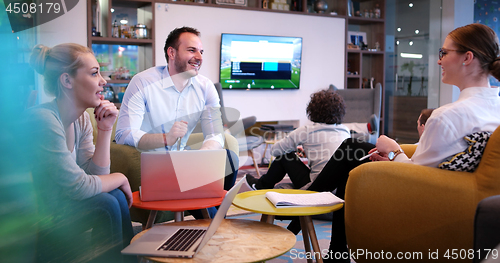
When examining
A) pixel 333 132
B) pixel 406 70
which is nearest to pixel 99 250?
pixel 333 132

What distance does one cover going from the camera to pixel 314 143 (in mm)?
2551

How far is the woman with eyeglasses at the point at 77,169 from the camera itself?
3.98 feet

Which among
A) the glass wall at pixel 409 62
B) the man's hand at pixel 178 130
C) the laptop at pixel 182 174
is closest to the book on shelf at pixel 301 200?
the laptop at pixel 182 174

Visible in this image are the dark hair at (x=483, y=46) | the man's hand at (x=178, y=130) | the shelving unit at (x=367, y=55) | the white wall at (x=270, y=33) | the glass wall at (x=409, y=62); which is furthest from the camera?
the glass wall at (x=409, y=62)

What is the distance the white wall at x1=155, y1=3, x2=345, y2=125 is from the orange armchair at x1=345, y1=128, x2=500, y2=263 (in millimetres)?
3817

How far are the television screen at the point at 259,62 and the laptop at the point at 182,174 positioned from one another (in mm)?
3642

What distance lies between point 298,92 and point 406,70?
1.98m

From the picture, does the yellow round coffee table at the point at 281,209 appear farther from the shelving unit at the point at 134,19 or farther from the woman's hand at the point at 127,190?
the shelving unit at the point at 134,19

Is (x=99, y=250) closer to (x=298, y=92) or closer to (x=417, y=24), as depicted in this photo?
(x=298, y=92)

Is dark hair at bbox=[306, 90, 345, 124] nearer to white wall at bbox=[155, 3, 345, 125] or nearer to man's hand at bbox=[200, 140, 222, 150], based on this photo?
man's hand at bbox=[200, 140, 222, 150]

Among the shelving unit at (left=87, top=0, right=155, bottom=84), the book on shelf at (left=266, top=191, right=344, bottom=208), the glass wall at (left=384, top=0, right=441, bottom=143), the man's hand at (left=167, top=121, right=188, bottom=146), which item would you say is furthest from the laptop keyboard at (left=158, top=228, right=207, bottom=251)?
the glass wall at (left=384, top=0, right=441, bottom=143)

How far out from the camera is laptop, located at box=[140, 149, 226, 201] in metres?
1.50

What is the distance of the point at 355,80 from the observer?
6262 mm

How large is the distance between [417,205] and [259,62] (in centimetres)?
411
